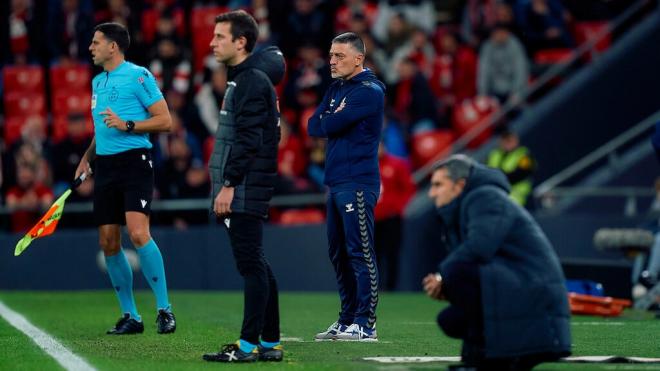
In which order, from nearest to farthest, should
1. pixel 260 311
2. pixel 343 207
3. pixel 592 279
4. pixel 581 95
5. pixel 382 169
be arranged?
pixel 260 311 → pixel 343 207 → pixel 592 279 → pixel 382 169 → pixel 581 95

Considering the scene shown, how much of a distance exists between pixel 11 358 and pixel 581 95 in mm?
11728

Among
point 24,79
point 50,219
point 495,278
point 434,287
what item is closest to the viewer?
point 495,278

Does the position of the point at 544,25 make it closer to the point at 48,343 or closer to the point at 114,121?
the point at 114,121

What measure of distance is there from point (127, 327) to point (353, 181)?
6.19ft

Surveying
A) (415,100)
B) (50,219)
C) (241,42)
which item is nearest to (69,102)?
(415,100)

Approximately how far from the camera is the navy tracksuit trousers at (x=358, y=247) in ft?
32.5

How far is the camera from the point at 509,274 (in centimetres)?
705

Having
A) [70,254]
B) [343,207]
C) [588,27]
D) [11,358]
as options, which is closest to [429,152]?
[588,27]

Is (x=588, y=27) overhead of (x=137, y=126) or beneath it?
overhead

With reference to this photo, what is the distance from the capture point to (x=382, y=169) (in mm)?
17562

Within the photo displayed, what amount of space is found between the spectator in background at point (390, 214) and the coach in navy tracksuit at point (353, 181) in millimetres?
7385

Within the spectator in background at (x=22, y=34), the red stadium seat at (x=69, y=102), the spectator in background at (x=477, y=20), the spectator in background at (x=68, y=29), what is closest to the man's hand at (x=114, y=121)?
the spectator in background at (x=477, y=20)

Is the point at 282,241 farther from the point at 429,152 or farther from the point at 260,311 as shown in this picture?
the point at 260,311

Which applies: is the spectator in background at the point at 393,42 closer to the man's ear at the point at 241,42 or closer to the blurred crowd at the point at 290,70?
the blurred crowd at the point at 290,70
